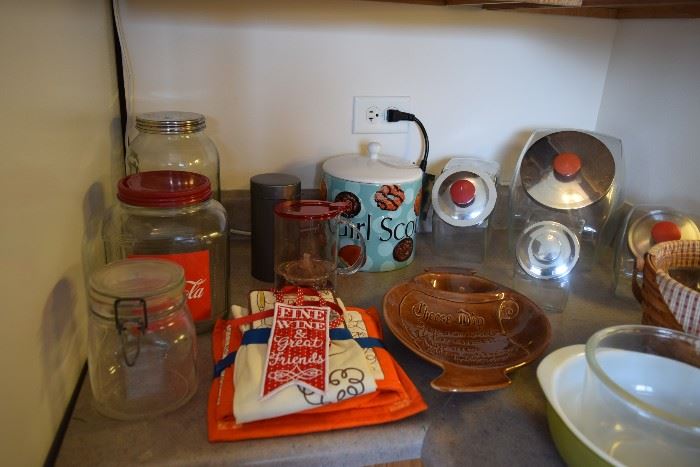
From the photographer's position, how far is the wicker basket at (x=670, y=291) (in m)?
0.67

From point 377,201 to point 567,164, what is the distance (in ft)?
1.26

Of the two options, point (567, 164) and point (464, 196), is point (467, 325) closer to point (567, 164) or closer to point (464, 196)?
point (464, 196)

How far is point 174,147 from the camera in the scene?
98 cm

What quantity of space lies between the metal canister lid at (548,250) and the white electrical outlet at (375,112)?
0.36 m

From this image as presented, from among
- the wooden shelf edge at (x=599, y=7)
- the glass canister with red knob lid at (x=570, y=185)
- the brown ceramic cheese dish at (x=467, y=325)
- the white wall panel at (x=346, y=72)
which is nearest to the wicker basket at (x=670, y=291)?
the brown ceramic cheese dish at (x=467, y=325)

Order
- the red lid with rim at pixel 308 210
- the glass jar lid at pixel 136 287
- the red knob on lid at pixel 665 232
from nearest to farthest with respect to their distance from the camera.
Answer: the glass jar lid at pixel 136 287, the red lid with rim at pixel 308 210, the red knob on lid at pixel 665 232

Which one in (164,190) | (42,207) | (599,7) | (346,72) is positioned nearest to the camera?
(42,207)

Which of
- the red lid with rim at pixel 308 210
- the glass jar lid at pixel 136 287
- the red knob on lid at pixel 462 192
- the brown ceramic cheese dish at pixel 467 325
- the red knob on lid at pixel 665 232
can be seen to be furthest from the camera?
the red knob on lid at pixel 462 192

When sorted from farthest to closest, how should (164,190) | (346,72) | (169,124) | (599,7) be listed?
(346,72) < (599,7) < (169,124) < (164,190)

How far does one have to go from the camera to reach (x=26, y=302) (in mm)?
544

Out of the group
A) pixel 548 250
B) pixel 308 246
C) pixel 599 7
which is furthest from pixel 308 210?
pixel 599 7

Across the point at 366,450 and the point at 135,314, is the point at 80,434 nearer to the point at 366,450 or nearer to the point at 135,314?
the point at 135,314

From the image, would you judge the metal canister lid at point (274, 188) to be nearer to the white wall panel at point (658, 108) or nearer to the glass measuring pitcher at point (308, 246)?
the glass measuring pitcher at point (308, 246)

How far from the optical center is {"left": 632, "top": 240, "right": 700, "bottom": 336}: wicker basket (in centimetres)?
67
